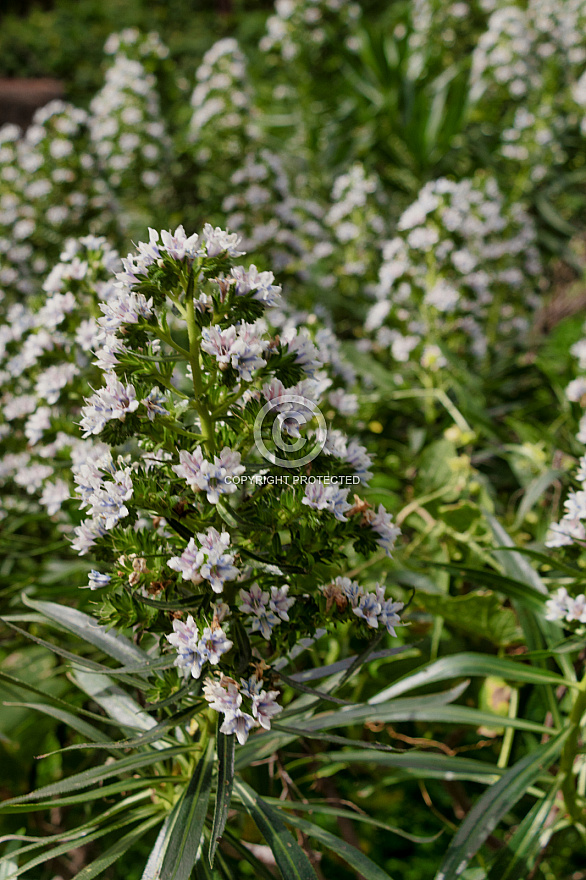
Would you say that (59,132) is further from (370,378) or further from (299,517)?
(299,517)

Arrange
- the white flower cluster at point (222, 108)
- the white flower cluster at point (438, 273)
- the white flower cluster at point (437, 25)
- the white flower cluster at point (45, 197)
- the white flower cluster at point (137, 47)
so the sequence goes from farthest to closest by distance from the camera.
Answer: the white flower cluster at point (437, 25), the white flower cluster at point (137, 47), the white flower cluster at point (222, 108), the white flower cluster at point (45, 197), the white flower cluster at point (438, 273)

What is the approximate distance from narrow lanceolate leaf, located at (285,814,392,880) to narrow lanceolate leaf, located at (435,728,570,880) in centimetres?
17

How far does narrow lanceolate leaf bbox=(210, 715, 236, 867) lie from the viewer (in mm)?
757

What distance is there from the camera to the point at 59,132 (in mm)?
2480

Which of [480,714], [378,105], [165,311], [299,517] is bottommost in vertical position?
[480,714]

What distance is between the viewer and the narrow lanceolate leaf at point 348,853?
88cm

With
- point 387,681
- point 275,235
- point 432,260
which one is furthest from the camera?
point 275,235

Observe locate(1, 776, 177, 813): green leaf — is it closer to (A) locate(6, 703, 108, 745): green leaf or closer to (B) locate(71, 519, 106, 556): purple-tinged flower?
(A) locate(6, 703, 108, 745): green leaf

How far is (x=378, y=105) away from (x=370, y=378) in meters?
2.17

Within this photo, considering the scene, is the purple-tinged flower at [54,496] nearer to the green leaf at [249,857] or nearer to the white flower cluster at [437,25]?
the green leaf at [249,857]

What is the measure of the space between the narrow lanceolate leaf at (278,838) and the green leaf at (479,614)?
48 cm

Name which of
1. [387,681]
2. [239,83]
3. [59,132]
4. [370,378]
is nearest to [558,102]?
[239,83]

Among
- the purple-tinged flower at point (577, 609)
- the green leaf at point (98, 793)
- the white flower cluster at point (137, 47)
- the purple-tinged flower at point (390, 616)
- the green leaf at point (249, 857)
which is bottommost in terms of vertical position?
the green leaf at point (249, 857)

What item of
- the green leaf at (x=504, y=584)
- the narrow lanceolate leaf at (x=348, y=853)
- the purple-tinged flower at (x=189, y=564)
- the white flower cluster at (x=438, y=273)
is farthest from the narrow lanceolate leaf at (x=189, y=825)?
the white flower cluster at (x=438, y=273)
